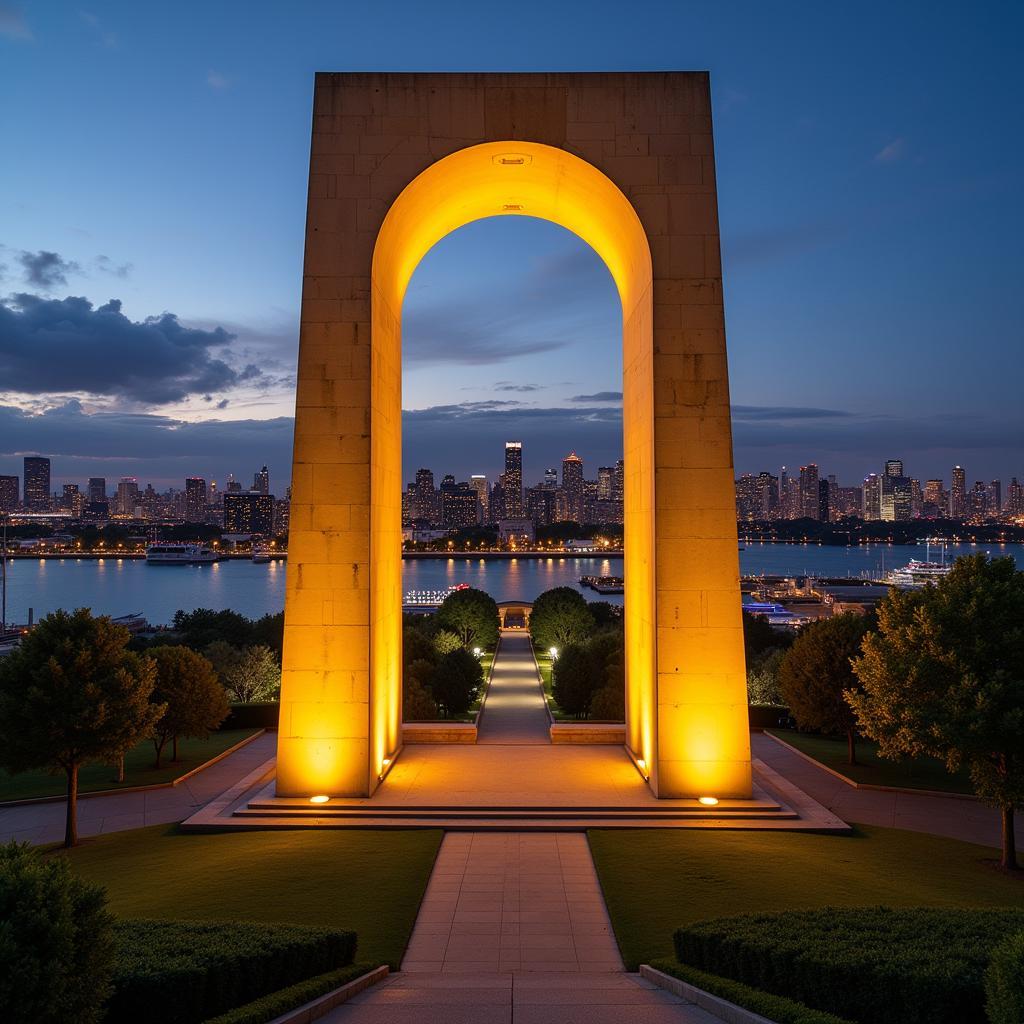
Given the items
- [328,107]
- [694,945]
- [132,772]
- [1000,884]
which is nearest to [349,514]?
[328,107]

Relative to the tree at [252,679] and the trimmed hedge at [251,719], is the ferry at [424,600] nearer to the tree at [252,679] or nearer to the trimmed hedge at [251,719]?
the tree at [252,679]

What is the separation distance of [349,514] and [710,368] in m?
6.62

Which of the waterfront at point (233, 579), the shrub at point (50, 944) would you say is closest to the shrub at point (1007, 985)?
the shrub at point (50, 944)

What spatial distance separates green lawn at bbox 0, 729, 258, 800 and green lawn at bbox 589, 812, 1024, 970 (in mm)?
10597

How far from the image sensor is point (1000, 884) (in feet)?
32.9

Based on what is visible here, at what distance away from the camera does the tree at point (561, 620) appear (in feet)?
122

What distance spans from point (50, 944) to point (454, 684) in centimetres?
1977

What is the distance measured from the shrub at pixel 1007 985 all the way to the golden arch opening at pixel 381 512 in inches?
312

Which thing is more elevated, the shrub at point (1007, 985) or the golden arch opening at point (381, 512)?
the golden arch opening at point (381, 512)

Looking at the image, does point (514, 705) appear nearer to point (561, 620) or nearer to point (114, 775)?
point (561, 620)

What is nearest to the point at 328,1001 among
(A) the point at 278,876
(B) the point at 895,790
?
(A) the point at 278,876

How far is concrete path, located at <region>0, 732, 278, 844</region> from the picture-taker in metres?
13.1

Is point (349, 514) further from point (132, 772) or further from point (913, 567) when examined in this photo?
point (913, 567)

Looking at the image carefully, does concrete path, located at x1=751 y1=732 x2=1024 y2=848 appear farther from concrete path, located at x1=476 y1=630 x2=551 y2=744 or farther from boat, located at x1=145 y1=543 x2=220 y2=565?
boat, located at x1=145 y1=543 x2=220 y2=565
